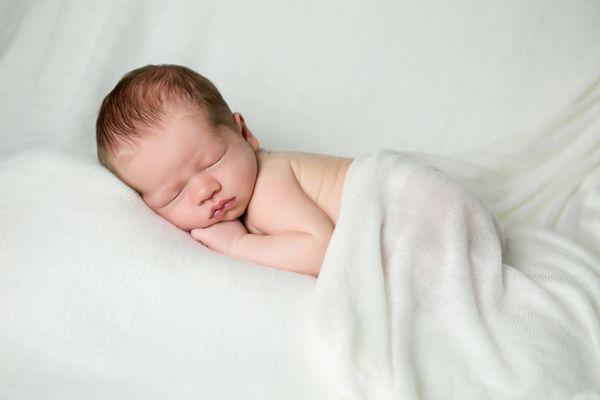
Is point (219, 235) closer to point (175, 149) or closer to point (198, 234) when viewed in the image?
point (198, 234)

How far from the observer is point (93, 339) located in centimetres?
130

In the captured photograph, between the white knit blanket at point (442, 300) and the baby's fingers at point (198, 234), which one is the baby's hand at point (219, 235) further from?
the white knit blanket at point (442, 300)

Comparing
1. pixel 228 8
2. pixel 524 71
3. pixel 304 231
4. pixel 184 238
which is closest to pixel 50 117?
pixel 228 8

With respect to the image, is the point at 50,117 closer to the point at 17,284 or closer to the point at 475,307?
the point at 17,284

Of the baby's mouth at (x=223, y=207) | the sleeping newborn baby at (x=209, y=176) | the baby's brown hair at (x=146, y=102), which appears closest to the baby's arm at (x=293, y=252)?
the sleeping newborn baby at (x=209, y=176)

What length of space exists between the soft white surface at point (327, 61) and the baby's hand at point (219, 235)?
26.2 inches

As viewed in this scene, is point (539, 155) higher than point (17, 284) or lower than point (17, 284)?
higher

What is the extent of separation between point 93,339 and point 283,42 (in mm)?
1390

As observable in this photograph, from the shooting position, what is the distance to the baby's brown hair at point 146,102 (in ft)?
5.23

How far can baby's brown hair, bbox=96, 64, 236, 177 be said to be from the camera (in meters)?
1.59

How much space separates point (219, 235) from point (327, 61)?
3.22 feet

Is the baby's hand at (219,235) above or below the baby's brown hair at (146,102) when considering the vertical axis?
below

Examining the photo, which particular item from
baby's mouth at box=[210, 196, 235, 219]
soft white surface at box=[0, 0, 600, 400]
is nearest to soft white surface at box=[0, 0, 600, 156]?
soft white surface at box=[0, 0, 600, 400]

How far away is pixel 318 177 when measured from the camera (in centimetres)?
168
